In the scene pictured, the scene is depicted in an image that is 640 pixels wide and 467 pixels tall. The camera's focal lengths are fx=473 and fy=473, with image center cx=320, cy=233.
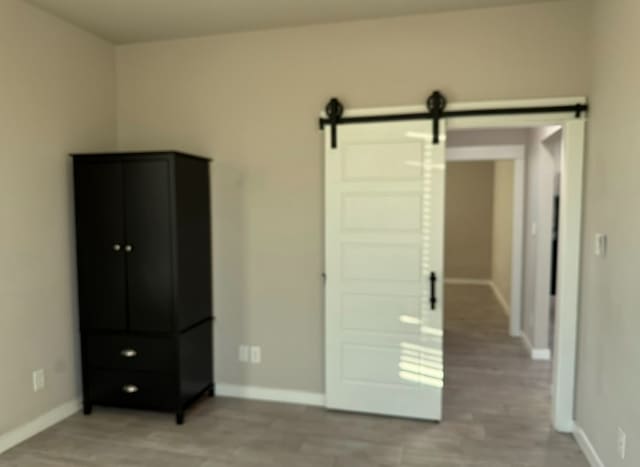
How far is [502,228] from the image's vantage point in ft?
25.0

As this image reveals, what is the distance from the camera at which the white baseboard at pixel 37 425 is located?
2.96 metres

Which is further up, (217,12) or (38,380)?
(217,12)

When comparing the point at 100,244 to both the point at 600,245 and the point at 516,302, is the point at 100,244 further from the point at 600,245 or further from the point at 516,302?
the point at 516,302

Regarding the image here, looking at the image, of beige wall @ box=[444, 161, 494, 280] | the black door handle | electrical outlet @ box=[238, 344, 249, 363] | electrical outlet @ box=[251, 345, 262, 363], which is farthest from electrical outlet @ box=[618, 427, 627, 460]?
beige wall @ box=[444, 161, 494, 280]

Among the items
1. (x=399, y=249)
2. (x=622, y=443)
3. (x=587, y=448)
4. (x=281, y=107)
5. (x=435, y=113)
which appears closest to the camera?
(x=622, y=443)

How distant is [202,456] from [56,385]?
126cm

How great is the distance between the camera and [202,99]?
3.71m

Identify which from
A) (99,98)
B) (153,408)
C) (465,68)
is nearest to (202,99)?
(99,98)

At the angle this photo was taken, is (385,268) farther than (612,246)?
Yes

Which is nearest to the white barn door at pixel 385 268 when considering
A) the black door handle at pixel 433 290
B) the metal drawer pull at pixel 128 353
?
the black door handle at pixel 433 290

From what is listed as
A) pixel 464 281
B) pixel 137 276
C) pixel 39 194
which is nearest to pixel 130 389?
pixel 137 276

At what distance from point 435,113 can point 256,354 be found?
2.25 meters

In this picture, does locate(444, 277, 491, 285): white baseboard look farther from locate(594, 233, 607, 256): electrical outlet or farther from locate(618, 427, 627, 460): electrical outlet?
locate(618, 427, 627, 460): electrical outlet

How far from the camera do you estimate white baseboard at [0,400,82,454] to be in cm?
296
